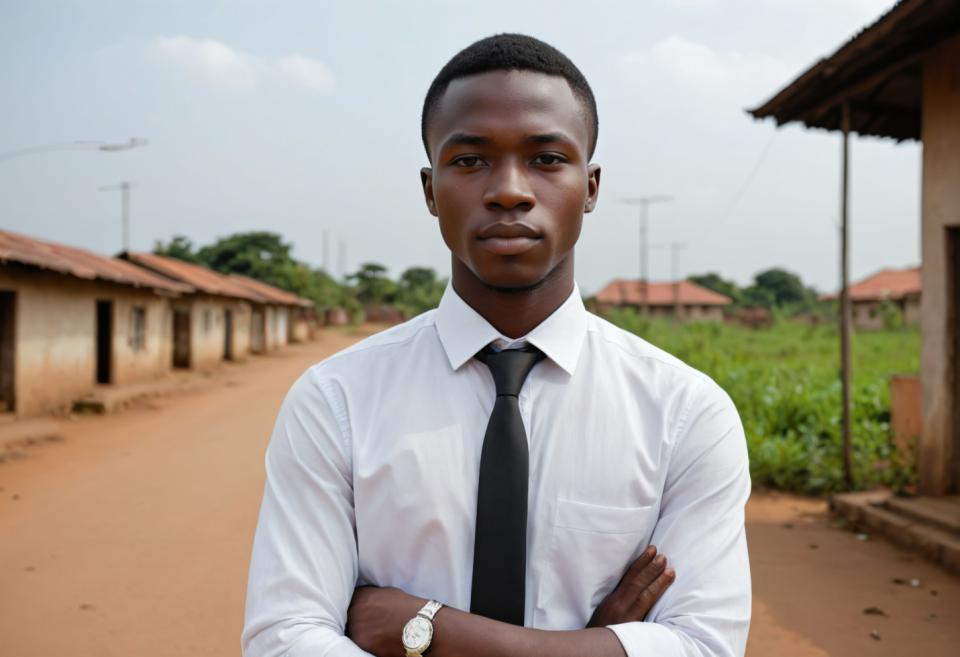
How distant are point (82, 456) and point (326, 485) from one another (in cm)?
852

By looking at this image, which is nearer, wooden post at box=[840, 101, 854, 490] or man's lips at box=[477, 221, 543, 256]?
man's lips at box=[477, 221, 543, 256]

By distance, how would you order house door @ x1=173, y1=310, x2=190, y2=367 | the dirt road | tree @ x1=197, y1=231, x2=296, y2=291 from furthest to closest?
1. tree @ x1=197, y1=231, x2=296, y2=291
2. house door @ x1=173, y1=310, x2=190, y2=367
3. the dirt road

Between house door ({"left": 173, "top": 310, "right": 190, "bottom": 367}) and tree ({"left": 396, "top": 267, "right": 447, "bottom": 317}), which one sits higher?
tree ({"left": 396, "top": 267, "right": 447, "bottom": 317})

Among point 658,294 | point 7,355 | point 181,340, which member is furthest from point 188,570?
point 658,294

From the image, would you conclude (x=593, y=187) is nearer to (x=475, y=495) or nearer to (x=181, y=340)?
(x=475, y=495)

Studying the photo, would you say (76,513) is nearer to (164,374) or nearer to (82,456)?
(82,456)

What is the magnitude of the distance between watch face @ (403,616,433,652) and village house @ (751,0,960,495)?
219 inches

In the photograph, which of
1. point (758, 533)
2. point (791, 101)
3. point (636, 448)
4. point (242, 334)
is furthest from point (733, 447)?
point (242, 334)

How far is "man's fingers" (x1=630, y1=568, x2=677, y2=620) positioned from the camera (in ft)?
4.33

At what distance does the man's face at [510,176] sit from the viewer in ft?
4.42

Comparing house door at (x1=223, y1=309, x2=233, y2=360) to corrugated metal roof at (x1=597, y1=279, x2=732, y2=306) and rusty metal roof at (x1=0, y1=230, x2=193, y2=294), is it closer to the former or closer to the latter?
rusty metal roof at (x1=0, y1=230, x2=193, y2=294)

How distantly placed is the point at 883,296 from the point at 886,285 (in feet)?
12.2

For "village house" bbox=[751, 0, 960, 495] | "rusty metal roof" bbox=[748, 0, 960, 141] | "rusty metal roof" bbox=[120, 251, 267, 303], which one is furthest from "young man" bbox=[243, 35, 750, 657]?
"rusty metal roof" bbox=[120, 251, 267, 303]

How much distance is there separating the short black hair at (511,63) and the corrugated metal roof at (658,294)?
40.9 metres
